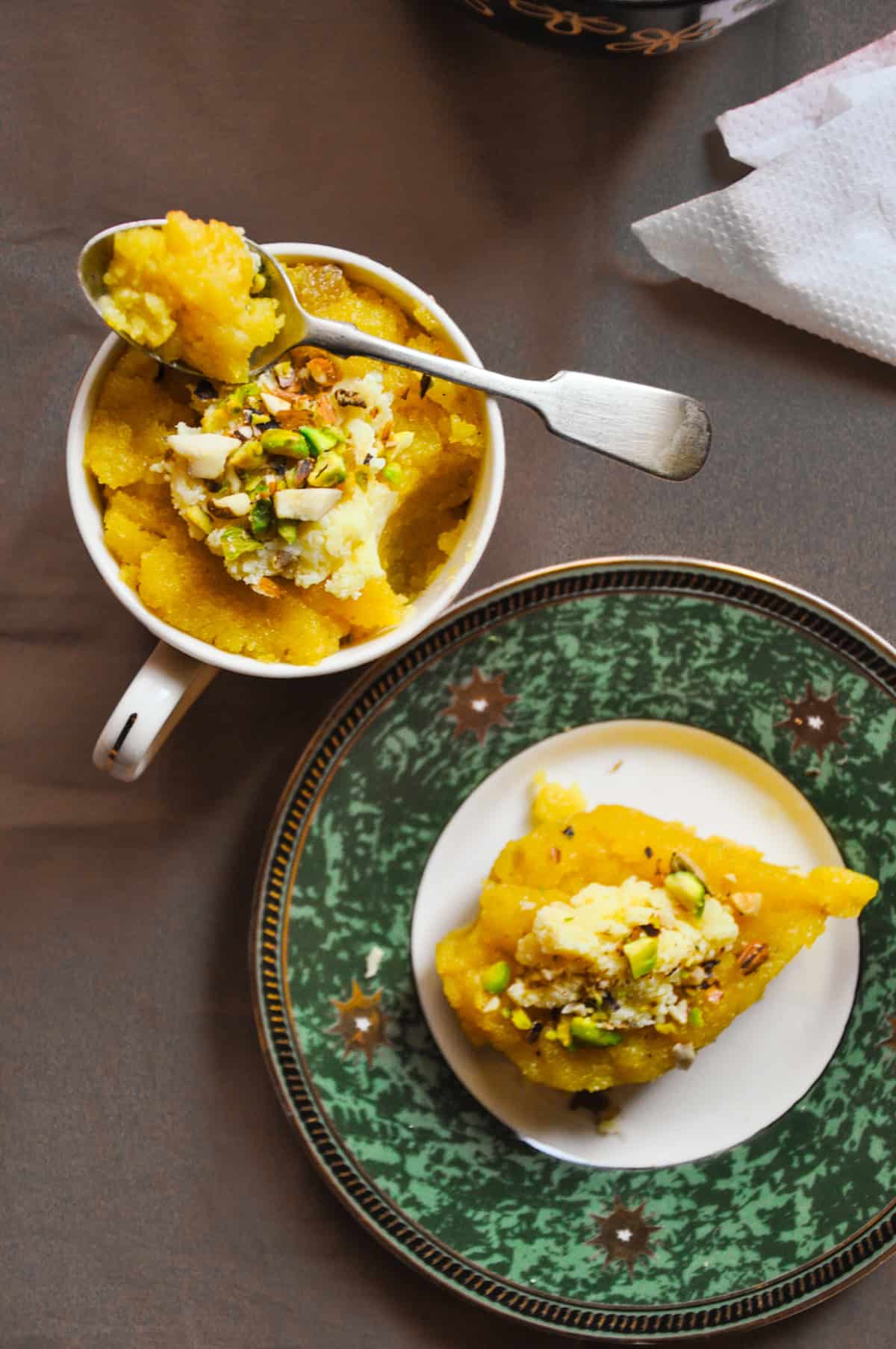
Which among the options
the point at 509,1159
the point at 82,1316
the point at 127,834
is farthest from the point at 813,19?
the point at 82,1316

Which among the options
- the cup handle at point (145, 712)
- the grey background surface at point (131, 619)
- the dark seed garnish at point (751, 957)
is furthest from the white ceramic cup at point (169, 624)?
the dark seed garnish at point (751, 957)

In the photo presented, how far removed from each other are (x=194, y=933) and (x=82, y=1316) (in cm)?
51

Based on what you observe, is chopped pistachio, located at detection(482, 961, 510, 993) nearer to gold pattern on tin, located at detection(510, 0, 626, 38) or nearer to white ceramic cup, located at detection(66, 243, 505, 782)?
white ceramic cup, located at detection(66, 243, 505, 782)

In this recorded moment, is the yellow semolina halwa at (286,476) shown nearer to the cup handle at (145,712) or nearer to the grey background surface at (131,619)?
the cup handle at (145,712)

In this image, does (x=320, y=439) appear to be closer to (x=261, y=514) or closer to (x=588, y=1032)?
(x=261, y=514)

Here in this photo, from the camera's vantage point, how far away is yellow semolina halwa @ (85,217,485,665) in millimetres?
1024

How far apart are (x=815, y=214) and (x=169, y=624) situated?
2.98ft

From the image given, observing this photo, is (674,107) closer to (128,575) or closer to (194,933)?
(128,575)

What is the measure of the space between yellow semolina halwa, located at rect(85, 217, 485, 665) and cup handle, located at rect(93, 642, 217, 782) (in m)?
0.04

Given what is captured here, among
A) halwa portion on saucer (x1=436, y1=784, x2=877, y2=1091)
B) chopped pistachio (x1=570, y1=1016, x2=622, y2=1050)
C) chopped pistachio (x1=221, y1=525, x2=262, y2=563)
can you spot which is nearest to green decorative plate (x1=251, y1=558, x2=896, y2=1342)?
halwa portion on saucer (x1=436, y1=784, x2=877, y2=1091)

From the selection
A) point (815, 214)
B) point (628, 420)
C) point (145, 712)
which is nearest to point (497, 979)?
point (145, 712)

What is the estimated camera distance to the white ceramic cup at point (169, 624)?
3.38 feet

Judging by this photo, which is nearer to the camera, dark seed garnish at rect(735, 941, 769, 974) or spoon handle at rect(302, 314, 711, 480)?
spoon handle at rect(302, 314, 711, 480)

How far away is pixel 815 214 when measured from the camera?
4.51 ft
